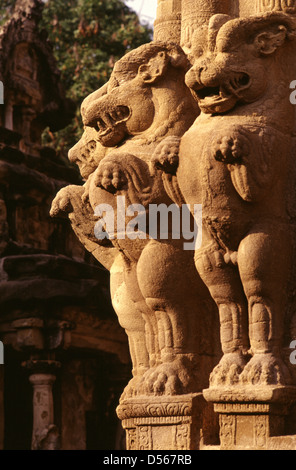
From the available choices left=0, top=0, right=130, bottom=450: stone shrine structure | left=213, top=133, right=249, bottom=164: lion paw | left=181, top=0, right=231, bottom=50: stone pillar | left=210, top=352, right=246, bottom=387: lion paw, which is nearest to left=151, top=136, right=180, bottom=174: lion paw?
left=213, top=133, right=249, bottom=164: lion paw

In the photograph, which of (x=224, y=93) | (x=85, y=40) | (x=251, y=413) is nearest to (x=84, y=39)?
(x=85, y=40)

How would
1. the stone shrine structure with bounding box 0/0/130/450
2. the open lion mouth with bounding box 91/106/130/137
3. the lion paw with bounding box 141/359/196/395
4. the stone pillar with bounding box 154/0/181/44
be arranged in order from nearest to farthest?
the lion paw with bounding box 141/359/196/395, the open lion mouth with bounding box 91/106/130/137, the stone pillar with bounding box 154/0/181/44, the stone shrine structure with bounding box 0/0/130/450

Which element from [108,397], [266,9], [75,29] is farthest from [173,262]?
[75,29]

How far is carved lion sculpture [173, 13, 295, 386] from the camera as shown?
6.10 metres

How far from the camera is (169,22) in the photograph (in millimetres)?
7512

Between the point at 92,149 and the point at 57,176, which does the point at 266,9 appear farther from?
the point at 57,176

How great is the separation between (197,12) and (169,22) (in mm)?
438

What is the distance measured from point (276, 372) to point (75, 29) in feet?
71.8

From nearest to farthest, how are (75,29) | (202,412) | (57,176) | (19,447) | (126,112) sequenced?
(202,412) < (126,112) < (19,447) < (57,176) < (75,29)

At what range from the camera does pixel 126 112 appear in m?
6.99

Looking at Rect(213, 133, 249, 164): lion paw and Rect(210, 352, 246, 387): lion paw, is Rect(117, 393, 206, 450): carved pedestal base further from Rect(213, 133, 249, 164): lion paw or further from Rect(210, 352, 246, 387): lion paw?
Rect(213, 133, 249, 164): lion paw

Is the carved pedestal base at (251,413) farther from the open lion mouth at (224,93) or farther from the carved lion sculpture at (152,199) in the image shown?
the open lion mouth at (224,93)

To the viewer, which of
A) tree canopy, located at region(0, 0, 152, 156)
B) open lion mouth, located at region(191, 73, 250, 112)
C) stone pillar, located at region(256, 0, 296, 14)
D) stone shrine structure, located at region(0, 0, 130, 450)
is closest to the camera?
open lion mouth, located at region(191, 73, 250, 112)

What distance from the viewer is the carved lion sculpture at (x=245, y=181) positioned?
6102mm
